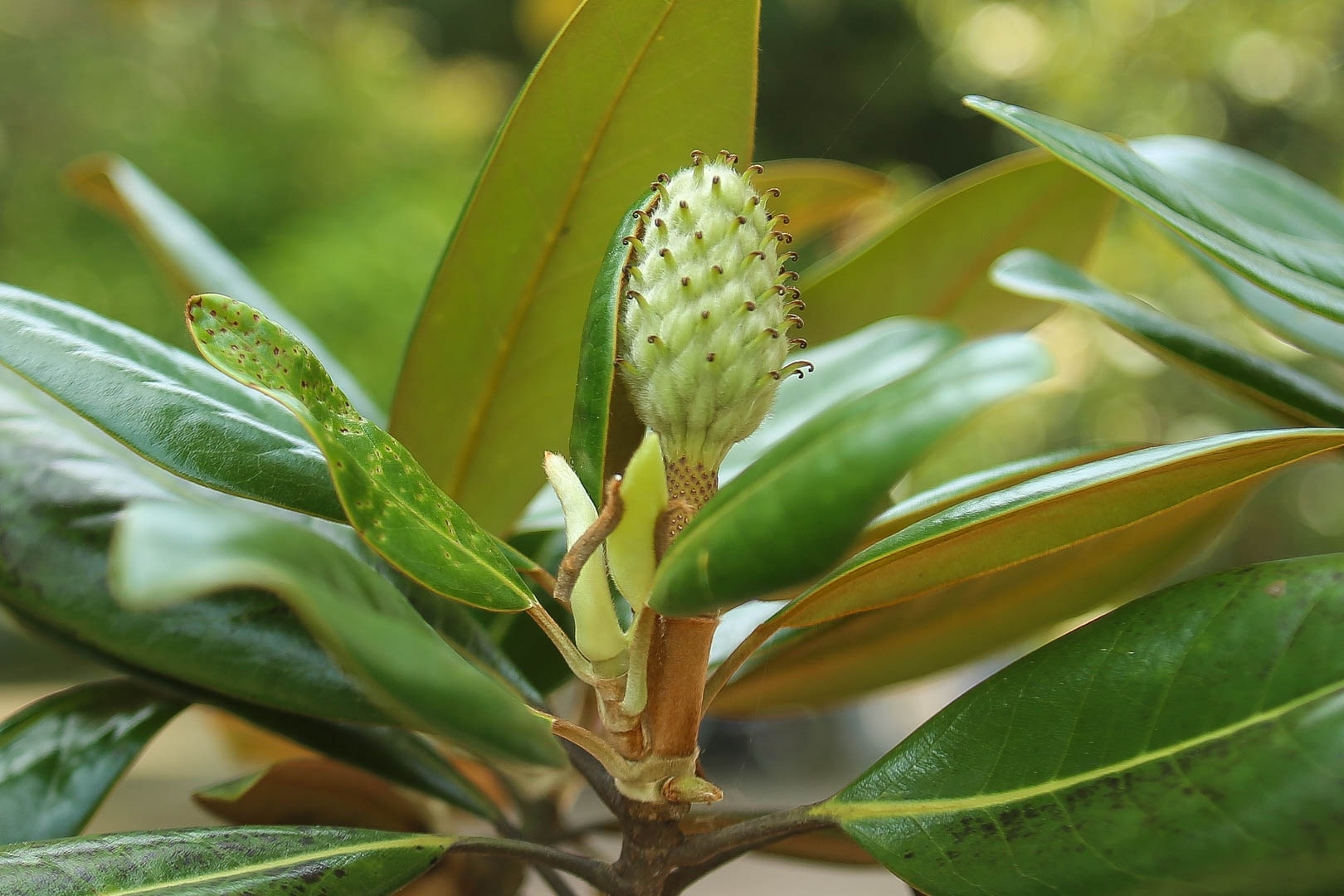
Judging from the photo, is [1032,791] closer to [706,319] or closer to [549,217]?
[706,319]

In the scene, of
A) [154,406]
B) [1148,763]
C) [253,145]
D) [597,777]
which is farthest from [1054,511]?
[253,145]

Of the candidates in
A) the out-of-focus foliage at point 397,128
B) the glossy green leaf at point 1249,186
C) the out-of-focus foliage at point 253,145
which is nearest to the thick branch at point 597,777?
the glossy green leaf at point 1249,186

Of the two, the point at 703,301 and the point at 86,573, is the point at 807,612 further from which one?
the point at 86,573

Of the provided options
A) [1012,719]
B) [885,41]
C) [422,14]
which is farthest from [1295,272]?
[422,14]

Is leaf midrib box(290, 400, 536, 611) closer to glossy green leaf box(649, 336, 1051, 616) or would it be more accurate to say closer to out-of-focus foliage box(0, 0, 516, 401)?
glossy green leaf box(649, 336, 1051, 616)

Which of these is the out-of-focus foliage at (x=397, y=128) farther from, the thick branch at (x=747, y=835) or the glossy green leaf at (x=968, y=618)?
the thick branch at (x=747, y=835)

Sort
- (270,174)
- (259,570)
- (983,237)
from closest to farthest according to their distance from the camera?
(259,570) < (983,237) < (270,174)
